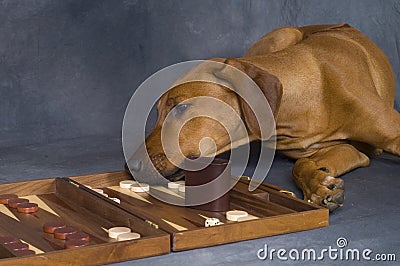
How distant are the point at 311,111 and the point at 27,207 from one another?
1232mm

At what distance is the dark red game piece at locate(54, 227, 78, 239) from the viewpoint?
8.40ft

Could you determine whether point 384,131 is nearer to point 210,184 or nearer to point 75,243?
point 210,184

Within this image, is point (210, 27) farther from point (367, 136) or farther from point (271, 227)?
point (271, 227)

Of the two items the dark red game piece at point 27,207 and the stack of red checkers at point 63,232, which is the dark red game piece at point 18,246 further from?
the dark red game piece at point 27,207

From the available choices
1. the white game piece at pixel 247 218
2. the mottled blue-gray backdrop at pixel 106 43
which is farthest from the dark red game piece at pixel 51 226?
the mottled blue-gray backdrop at pixel 106 43

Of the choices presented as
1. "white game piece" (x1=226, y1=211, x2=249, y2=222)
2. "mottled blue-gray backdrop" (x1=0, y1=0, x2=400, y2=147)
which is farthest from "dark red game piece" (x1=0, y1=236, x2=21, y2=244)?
"mottled blue-gray backdrop" (x1=0, y1=0, x2=400, y2=147)

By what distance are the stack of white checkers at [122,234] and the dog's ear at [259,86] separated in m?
0.78

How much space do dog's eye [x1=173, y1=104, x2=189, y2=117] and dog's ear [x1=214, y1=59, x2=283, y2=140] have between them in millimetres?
177

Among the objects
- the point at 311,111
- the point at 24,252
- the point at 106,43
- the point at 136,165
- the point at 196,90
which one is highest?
the point at 106,43

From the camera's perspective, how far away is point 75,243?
2.45 metres

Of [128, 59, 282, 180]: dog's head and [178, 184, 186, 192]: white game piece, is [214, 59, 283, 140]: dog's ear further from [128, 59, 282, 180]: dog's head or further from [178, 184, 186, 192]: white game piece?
[178, 184, 186, 192]: white game piece

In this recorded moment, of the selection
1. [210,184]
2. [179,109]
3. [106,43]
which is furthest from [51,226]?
[106,43]

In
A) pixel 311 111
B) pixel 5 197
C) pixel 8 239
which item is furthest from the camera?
pixel 311 111

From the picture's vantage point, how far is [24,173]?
3672mm
